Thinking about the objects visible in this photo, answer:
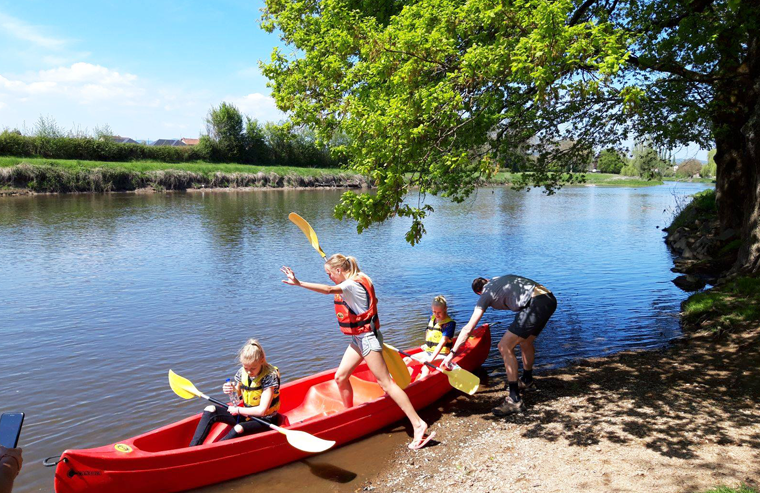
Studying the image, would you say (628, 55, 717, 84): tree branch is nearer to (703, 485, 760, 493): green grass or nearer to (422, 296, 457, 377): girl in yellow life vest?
(422, 296, 457, 377): girl in yellow life vest

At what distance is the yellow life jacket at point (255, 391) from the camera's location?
5766 mm

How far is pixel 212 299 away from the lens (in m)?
13.2

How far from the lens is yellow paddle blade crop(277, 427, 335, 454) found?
5.58 m

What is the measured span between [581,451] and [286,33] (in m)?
11.1

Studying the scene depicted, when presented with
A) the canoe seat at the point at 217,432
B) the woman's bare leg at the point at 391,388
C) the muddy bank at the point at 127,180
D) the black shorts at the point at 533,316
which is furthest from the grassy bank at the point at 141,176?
the black shorts at the point at 533,316

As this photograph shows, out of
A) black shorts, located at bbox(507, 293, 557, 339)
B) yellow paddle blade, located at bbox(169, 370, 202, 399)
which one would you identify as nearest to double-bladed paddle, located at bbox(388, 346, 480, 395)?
black shorts, located at bbox(507, 293, 557, 339)

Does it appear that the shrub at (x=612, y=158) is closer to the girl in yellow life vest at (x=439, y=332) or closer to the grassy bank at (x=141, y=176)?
the girl in yellow life vest at (x=439, y=332)

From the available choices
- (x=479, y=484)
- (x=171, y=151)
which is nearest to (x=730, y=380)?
(x=479, y=484)

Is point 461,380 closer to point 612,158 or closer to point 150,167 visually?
point 612,158

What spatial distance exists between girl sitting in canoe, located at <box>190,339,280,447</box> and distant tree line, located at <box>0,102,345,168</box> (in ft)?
125

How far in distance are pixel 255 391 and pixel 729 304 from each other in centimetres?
819

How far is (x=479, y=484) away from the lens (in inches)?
201

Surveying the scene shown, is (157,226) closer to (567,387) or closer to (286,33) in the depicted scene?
(286,33)

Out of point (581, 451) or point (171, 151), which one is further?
point (171, 151)
